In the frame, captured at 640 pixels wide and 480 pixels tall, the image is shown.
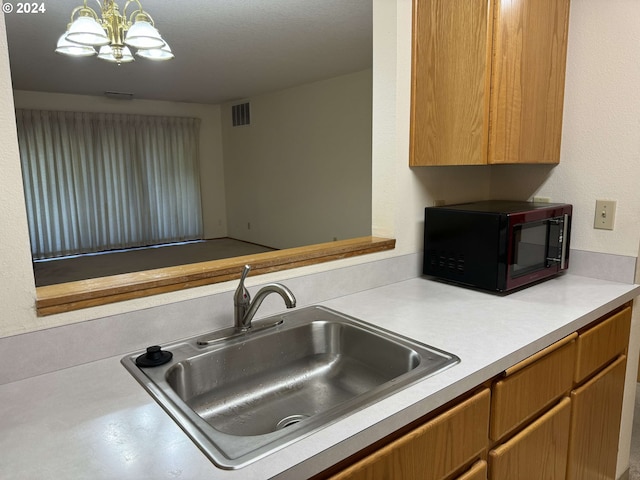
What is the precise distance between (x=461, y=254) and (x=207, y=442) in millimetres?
1207

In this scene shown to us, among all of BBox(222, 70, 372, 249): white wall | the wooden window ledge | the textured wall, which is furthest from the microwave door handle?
BBox(222, 70, 372, 249): white wall

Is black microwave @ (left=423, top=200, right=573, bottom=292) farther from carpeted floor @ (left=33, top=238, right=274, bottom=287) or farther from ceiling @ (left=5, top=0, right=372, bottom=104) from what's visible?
carpeted floor @ (left=33, top=238, right=274, bottom=287)

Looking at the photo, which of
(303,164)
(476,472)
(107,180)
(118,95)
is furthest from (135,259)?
(476,472)

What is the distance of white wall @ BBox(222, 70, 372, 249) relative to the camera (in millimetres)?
5629

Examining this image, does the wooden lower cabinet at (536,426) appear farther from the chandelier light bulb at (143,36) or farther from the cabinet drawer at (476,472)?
the chandelier light bulb at (143,36)

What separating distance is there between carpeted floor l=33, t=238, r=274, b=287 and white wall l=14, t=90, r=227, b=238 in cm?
56

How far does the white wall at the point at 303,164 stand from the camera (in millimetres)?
5629

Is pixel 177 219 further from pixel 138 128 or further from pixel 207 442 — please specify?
pixel 207 442

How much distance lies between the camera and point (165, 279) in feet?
3.96

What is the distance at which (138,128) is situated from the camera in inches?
292

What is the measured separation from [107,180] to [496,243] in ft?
23.3

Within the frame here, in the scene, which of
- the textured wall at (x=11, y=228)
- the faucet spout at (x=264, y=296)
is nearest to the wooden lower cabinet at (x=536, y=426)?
the faucet spout at (x=264, y=296)

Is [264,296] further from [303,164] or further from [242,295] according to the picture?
[303,164]

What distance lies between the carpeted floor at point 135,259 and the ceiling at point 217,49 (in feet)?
8.19
